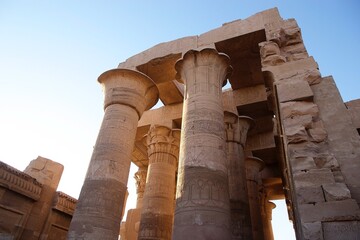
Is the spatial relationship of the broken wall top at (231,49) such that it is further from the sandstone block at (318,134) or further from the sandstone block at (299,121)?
the sandstone block at (318,134)

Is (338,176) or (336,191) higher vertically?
(338,176)

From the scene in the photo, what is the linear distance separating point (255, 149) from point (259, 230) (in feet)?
11.4

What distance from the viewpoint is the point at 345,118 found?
4.52m

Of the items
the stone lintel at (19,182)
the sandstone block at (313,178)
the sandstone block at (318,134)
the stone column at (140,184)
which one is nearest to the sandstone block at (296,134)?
the sandstone block at (318,134)

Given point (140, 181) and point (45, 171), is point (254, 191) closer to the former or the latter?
point (140, 181)

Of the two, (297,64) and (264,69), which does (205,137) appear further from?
(297,64)

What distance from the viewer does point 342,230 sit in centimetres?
343

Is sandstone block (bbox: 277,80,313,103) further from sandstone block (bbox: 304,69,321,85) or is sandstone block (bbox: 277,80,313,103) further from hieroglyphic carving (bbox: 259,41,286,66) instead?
hieroglyphic carving (bbox: 259,41,286,66)

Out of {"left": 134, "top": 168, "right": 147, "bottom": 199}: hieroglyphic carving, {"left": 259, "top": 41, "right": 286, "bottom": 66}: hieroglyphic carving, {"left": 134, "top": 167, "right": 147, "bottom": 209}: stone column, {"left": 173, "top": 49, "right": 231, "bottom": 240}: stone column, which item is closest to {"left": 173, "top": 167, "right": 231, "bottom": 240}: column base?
{"left": 173, "top": 49, "right": 231, "bottom": 240}: stone column

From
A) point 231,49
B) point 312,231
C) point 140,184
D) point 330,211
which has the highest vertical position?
point 231,49

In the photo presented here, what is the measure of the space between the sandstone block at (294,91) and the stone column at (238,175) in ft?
11.8

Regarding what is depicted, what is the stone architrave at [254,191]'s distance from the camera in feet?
30.3

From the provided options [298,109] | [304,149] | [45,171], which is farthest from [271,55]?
[45,171]

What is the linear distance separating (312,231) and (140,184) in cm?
999
